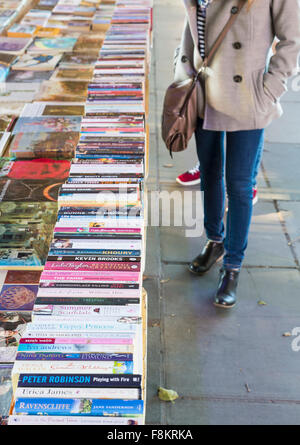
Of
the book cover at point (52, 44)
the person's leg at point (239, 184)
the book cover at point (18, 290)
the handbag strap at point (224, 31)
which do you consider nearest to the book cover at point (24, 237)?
the book cover at point (18, 290)

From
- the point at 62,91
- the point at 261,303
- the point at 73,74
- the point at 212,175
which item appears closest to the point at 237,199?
the point at 212,175

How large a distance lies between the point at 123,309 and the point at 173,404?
765mm

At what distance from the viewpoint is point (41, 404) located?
1.24 meters

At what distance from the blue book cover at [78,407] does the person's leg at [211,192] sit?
1.44 metres

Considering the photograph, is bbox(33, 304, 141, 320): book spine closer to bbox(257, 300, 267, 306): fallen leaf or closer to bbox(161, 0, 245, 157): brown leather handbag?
bbox(161, 0, 245, 157): brown leather handbag

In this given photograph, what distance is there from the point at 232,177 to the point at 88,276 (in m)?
1.00

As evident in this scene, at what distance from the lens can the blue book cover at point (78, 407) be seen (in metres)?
1.22

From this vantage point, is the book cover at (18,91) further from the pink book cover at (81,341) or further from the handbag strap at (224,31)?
the pink book cover at (81,341)

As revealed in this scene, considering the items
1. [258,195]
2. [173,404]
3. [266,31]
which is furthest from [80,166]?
[258,195]

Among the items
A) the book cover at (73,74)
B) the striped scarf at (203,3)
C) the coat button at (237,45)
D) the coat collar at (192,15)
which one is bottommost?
the book cover at (73,74)

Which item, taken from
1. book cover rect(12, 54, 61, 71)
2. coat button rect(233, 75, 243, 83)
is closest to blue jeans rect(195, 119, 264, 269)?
coat button rect(233, 75, 243, 83)

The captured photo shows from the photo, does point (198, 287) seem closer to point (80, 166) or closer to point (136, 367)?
point (80, 166)

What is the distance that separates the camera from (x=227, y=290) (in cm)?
258

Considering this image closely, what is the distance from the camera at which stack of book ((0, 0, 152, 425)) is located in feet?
4.23
